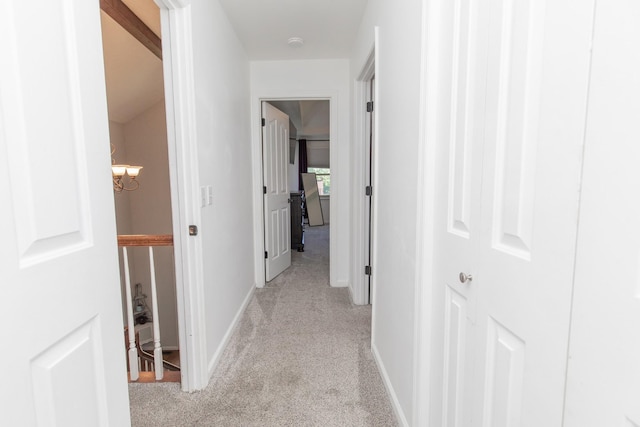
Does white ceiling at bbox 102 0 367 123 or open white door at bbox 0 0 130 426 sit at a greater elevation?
white ceiling at bbox 102 0 367 123

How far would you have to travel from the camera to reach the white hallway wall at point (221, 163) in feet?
5.96

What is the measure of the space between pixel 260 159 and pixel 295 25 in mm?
1296

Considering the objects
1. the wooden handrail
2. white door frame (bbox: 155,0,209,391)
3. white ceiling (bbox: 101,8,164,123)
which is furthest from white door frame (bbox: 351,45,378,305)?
white ceiling (bbox: 101,8,164,123)

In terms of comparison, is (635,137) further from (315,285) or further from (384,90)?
(315,285)

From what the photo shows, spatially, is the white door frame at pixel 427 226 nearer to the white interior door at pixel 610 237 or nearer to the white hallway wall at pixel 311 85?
the white interior door at pixel 610 237

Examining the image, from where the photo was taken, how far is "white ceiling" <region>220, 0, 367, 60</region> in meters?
2.22

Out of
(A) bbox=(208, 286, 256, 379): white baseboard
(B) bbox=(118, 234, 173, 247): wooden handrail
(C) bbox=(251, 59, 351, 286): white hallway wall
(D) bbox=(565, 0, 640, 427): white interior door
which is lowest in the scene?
(A) bbox=(208, 286, 256, 379): white baseboard

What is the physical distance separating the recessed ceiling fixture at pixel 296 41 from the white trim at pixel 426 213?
185 cm

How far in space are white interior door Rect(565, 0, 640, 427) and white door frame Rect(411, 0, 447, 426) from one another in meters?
0.60

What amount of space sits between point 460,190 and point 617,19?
53 cm

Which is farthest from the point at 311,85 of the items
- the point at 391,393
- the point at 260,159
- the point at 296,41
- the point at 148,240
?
the point at 391,393

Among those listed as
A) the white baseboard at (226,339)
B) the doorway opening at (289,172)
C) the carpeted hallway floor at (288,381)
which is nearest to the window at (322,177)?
the doorway opening at (289,172)

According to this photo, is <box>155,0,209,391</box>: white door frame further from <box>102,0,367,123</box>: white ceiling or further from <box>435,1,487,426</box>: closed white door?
<box>435,1,487,426</box>: closed white door

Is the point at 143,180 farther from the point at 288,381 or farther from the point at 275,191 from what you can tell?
the point at 288,381
